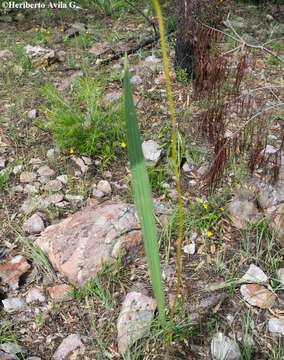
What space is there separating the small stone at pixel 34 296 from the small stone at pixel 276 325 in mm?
786

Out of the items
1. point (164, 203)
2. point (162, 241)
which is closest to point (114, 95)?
point (164, 203)

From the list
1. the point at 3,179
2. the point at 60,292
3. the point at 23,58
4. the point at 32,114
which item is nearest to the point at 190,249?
the point at 60,292

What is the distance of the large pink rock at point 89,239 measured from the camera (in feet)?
6.14

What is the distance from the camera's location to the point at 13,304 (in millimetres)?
1829

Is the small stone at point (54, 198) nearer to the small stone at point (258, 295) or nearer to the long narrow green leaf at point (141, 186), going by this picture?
the small stone at point (258, 295)

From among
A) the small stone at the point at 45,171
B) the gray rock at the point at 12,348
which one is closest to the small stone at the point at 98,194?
the small stone at the point at 45,171

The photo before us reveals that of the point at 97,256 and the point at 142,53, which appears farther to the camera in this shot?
the point at 142,53

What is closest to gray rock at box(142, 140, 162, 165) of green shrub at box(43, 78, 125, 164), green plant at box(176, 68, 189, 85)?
green shrub at box(43, 78, 125, 164)

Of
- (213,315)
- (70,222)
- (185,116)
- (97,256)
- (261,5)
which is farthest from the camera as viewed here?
(261,5)

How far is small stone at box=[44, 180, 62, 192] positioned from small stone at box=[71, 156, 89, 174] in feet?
0.40

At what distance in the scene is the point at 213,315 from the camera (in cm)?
173

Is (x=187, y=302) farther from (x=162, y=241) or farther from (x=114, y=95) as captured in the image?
(x=114, y=95)

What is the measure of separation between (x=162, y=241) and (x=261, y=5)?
2.41 m

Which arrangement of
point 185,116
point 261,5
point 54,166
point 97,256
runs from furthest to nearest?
point 261,5 < point 185,116 < point 54,166 < point 97,256
